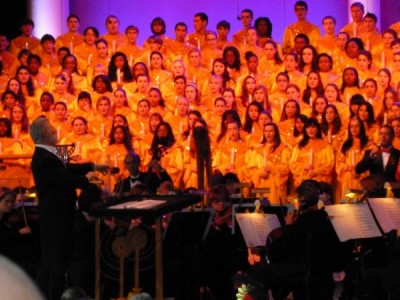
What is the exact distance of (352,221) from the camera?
608cm

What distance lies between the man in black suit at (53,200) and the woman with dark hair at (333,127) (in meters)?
6.40

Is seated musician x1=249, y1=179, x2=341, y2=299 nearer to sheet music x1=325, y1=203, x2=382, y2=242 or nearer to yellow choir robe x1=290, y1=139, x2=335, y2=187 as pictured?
sheet music x1=325, y1=203, x2=382, y2=242

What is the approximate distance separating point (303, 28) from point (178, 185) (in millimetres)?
4456

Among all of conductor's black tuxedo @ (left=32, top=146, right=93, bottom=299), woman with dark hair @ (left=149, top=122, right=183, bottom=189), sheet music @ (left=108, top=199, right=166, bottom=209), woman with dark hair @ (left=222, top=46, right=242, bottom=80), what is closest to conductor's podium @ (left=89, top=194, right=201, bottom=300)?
sheet music @ (left=108, top=199, right=166, bottom=209)

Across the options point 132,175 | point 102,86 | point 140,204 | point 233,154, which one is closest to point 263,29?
point 102,86

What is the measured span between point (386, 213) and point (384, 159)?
3.18 metres

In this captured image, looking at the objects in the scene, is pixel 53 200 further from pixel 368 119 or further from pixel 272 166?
pixel 368 119

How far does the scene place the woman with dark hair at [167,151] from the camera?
11211 mm

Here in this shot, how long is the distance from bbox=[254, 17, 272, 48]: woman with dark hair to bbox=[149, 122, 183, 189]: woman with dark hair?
135 inches

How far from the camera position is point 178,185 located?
39.8 feet

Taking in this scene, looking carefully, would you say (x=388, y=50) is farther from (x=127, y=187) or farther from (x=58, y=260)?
(x=58, y=260)

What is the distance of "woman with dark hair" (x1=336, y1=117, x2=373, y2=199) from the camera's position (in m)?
10.9

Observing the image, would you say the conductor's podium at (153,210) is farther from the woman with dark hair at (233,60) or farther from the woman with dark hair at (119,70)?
the woman with dark hair at (119,70)

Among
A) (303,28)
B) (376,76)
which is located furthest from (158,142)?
(303,28)
